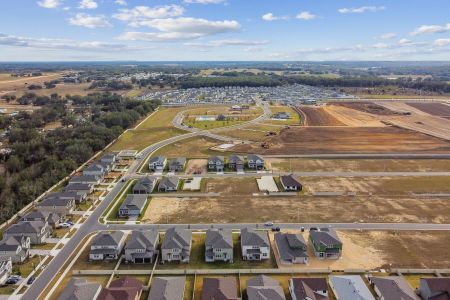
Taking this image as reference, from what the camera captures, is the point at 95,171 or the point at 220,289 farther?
the point at 95,171

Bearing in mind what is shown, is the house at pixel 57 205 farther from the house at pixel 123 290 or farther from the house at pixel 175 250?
the house at pixel 123 290

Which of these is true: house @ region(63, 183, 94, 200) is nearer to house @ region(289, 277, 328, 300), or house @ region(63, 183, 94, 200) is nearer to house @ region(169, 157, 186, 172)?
house @ region(169, 157, 186, 172)

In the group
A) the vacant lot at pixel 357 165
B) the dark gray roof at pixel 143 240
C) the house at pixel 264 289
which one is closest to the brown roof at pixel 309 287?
the house at pixel 264 289

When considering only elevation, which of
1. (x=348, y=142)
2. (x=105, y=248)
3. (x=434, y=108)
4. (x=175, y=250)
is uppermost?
(x=434, y=108)

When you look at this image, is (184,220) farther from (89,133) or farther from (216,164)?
(89,133)

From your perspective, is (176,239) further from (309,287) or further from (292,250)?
(309,287)

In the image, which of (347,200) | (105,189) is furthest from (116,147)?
(347,200)

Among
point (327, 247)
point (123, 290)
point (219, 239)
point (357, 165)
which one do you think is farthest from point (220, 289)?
point (357, 165)
